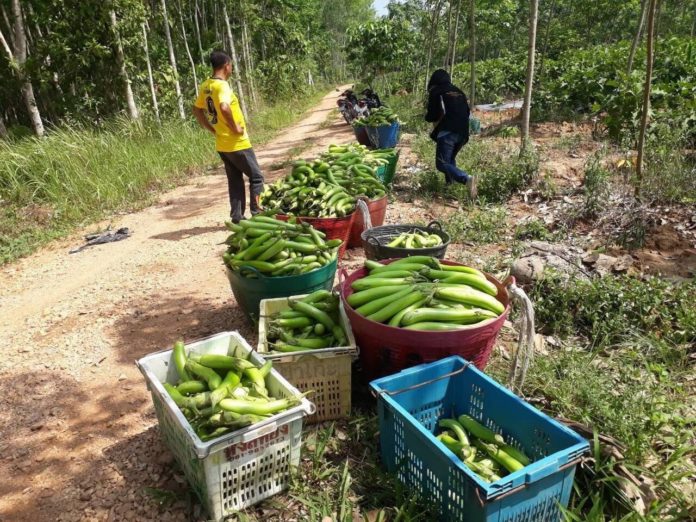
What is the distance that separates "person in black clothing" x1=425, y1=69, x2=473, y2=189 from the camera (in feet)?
25.8

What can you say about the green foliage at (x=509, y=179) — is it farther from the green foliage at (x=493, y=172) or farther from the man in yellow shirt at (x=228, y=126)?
the man in yellow shirt at (x=228, y=126)

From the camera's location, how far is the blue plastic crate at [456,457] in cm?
210

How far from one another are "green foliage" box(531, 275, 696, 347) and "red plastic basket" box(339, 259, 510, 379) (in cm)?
142

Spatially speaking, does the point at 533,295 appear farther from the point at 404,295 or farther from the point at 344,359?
the point at 344,359

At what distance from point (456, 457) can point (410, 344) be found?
0.87m

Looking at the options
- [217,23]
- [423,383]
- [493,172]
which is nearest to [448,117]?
[493,172]

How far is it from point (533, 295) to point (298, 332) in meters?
2.40

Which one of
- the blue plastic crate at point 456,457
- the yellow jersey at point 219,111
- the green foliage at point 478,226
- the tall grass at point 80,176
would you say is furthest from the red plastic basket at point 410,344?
the tall grass at point 80,176

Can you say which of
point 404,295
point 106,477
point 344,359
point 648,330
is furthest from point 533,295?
point 106,477

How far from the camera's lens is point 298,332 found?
11.4 feet

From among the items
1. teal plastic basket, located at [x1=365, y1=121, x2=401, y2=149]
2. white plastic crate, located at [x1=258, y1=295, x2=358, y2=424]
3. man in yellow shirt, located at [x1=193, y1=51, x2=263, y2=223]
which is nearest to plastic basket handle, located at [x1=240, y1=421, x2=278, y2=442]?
white plastic crate, located at [x1=258, y1=295, x2=358, y2=424]

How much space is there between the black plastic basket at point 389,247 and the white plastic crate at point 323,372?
1179mm

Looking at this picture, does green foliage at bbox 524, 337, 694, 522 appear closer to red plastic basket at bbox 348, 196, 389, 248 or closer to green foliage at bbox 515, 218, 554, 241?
green foliage at bbox 515, 218, 554, 241

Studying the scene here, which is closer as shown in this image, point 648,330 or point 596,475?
point 596,475
